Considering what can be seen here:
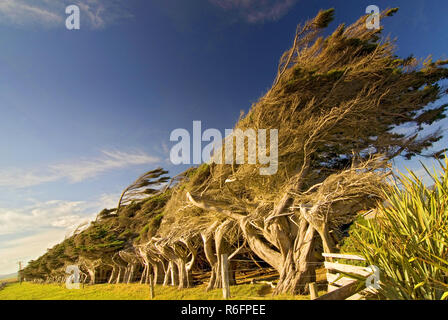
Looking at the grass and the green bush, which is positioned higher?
the green bush

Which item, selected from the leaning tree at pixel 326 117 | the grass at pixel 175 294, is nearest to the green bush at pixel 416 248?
the grass at pixel 175 294

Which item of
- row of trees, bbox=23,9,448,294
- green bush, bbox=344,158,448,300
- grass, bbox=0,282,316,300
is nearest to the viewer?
green bush, bbox=344,158,448,300

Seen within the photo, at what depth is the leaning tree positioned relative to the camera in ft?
23.8

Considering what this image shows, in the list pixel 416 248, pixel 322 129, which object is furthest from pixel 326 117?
pixel 416 248

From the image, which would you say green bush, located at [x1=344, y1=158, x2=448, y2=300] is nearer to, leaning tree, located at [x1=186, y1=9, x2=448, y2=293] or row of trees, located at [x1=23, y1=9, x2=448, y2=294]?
row of trees, located at [x1=23, y1=9, x2=448, y2=294]

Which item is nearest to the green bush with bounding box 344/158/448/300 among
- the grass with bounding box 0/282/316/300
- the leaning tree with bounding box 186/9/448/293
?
the grass with bounding box 0/282/316/300

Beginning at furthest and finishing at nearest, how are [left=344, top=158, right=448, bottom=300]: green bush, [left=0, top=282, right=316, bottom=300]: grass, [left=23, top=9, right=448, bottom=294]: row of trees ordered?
[left=0, top=282, right=316, bottom=300]: grass, [left=23, top=9, right=448, bottom=294]: row of trees, [left=344, top=158, right=448, bottom=300]: green bush

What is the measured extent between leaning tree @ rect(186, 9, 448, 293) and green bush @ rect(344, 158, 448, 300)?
3891 mm

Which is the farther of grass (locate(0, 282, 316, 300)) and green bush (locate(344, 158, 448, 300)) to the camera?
grass (locate(0, 282, 316, 300))

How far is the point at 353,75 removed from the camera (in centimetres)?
763

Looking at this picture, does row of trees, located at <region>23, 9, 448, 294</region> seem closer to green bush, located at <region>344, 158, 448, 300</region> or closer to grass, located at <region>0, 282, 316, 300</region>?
grass, located at <region>0, 282, 316, 300</region>

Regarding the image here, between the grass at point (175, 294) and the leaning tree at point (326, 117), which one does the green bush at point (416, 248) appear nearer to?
the grass at point (175, 294)

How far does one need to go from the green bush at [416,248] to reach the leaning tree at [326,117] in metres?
3.89
